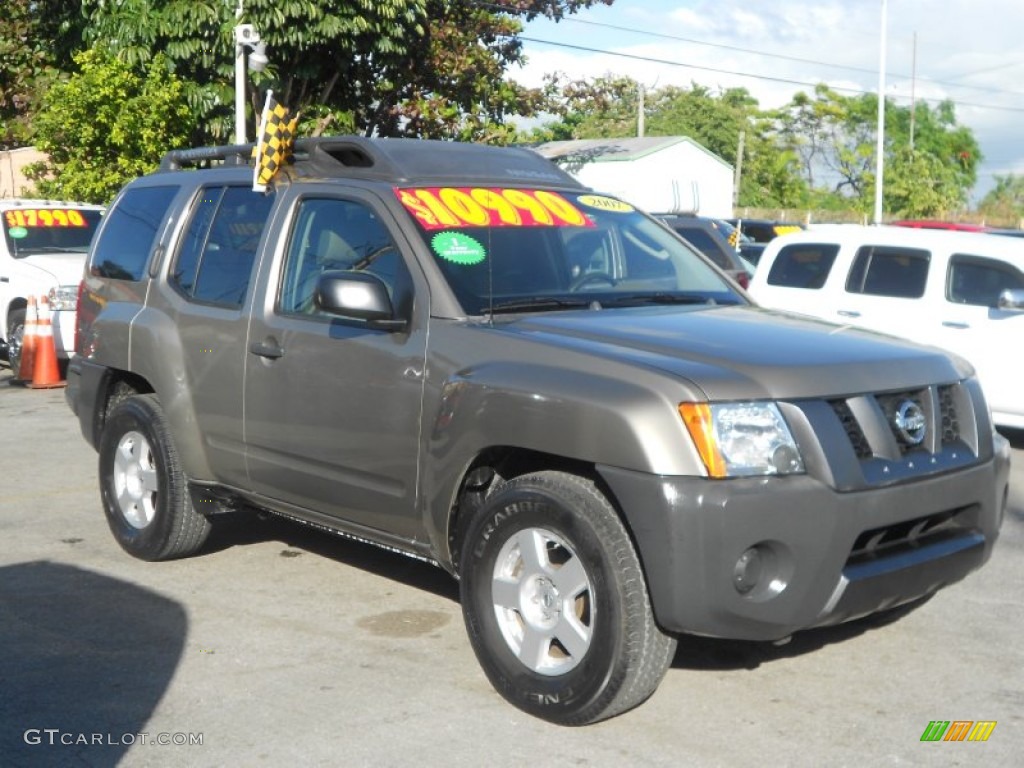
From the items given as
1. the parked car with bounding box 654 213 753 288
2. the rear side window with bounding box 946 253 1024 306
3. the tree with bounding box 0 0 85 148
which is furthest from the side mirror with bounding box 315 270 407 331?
the tree with bounding box 0 0 85 148

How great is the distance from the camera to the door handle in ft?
18.8

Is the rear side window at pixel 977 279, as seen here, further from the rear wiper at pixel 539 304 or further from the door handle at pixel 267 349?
the door handle at pixel 267 349

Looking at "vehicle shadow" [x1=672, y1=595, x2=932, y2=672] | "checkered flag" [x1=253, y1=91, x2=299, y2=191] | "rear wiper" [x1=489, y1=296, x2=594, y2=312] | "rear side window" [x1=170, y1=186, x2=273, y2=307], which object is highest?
"checkered flag" [x1=253, y1=91, x2=299, y2=191]

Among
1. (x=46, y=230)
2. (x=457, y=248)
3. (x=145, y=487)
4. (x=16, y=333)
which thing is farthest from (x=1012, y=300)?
(x=46, y=230)

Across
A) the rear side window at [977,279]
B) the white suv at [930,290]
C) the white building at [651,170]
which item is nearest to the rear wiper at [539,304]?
the white suv at [930,290]

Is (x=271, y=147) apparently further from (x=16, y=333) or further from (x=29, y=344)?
(x=16, y=333)

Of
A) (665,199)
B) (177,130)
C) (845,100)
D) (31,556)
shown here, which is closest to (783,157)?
(845,100)

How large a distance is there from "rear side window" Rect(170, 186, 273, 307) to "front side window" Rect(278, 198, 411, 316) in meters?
0.27

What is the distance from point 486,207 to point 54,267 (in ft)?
31.7

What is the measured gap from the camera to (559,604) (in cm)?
456

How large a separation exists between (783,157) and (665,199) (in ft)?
60.0

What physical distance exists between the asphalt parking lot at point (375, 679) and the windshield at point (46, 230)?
8.33 metres

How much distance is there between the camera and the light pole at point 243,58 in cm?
1728

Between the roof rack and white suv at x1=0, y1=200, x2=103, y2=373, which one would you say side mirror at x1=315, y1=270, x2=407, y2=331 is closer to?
the roof rack
